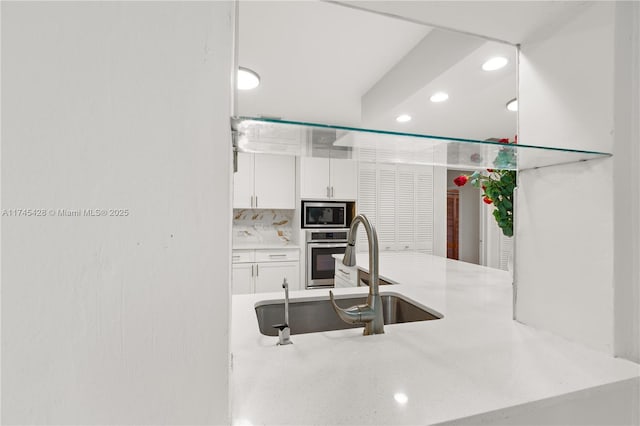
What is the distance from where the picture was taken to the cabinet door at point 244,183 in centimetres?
381

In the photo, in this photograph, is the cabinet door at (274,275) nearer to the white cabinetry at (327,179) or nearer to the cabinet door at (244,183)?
the cabinet door at (244,183)

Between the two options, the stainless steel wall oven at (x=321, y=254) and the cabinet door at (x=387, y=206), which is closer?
the stainless steel wall oven at (x=321, y=254)

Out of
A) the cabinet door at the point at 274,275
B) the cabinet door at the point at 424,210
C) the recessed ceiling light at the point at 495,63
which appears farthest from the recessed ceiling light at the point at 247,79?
the cabinet door at the point at 424,210

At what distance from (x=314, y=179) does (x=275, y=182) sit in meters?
0.51

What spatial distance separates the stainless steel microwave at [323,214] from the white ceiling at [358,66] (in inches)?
50.5

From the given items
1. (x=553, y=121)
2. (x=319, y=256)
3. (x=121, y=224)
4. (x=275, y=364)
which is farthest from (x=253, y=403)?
(x=319, y=256)

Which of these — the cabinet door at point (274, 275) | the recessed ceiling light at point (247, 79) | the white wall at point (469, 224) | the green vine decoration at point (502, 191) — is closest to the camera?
the green vine decoration at point (502, 191)

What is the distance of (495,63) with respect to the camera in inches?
60.6

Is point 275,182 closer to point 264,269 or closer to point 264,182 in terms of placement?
point 264,182

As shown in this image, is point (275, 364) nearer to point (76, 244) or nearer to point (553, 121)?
point (76, 244)

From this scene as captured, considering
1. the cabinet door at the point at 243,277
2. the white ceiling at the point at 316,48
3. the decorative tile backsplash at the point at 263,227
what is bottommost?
the cabinet door at the point at 243,277

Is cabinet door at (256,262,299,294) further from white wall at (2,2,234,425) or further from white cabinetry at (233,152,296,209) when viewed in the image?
white wall at (2,2,234,425)

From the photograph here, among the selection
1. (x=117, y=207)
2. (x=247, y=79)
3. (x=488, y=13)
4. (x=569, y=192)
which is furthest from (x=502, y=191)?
(x=247, y=79)

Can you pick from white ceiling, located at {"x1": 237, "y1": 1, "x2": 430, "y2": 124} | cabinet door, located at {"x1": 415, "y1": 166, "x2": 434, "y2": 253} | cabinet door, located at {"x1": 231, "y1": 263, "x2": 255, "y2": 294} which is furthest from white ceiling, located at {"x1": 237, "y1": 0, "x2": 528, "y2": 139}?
cabinet door, located at {"x1": 231, "y1": 263, "x2": 255, "y2": 294}
